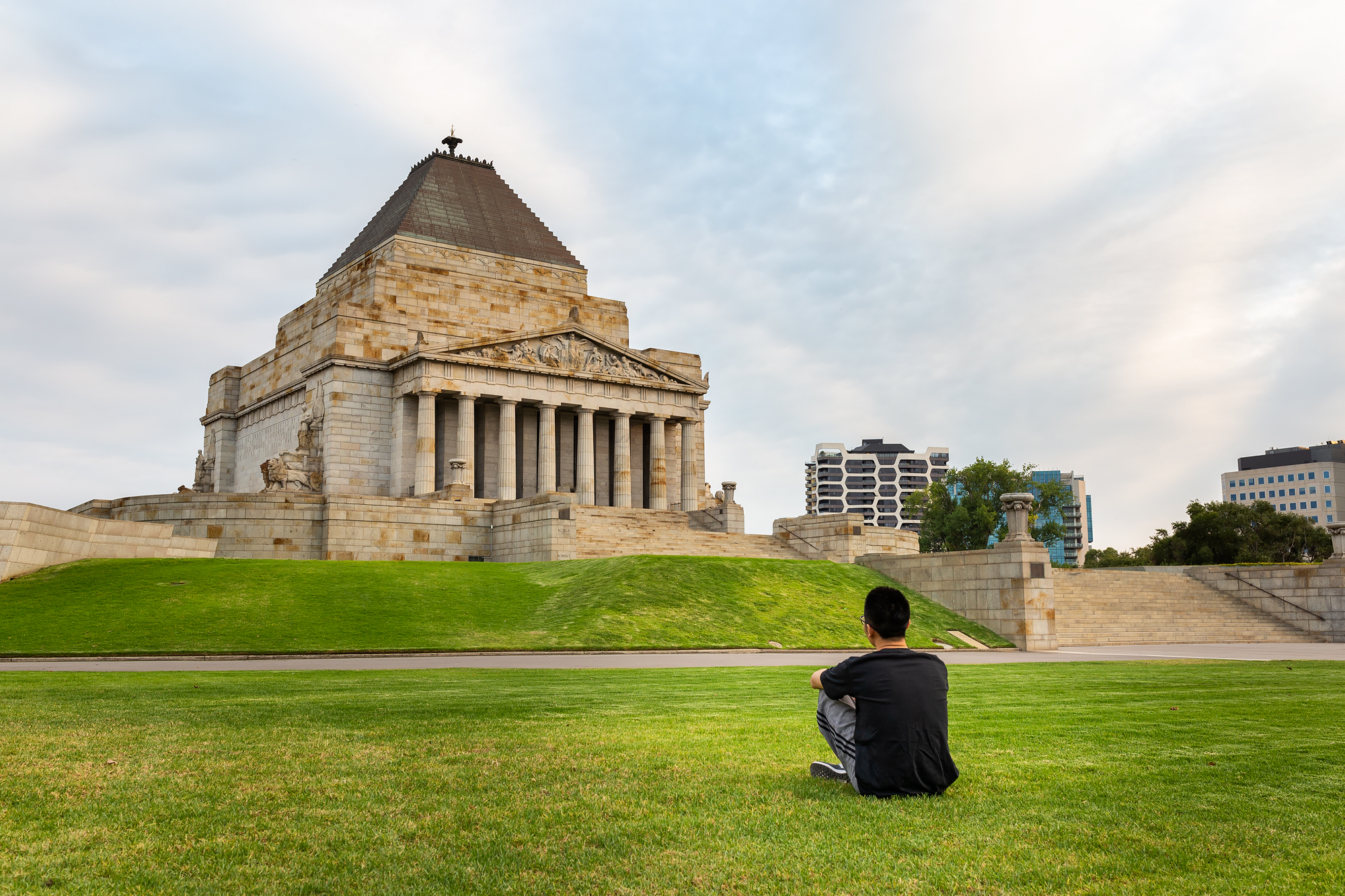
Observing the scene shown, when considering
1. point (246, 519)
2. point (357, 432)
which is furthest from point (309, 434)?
point (246, 519)

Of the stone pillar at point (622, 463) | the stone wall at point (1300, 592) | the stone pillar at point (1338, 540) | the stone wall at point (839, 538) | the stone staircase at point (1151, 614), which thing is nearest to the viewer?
the stone staircase at point (1151, 614)

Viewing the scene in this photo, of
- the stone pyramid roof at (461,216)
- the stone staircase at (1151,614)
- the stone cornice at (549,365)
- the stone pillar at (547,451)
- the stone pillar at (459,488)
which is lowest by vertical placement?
the stone staircase at (1151,614)

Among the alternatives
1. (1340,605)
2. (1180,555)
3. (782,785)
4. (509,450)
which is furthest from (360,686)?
(1180,555)

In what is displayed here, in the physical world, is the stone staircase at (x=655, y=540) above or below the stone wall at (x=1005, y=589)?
above

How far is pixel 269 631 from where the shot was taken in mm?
25172

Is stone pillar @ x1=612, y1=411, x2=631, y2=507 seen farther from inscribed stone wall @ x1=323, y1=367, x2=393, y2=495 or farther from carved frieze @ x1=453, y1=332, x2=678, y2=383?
inscribed stone wall @ x1=323, y1=367, x2=393, y2=495

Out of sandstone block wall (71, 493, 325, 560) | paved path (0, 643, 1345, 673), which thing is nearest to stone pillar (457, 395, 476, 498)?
sandstone block wall (71, 493, 325, 560)

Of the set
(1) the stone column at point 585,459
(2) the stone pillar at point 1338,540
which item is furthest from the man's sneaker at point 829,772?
(1) the stone column at point 585,459

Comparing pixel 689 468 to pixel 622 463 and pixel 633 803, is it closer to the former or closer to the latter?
pixel 622 463

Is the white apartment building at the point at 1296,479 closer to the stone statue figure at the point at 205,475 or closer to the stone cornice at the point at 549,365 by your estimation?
the stone cornice at the point at 549,365

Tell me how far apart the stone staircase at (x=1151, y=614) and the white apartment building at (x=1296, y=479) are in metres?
138

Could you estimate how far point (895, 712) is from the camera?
24.2ft

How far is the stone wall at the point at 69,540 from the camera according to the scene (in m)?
30.9

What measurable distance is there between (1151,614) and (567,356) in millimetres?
32865
